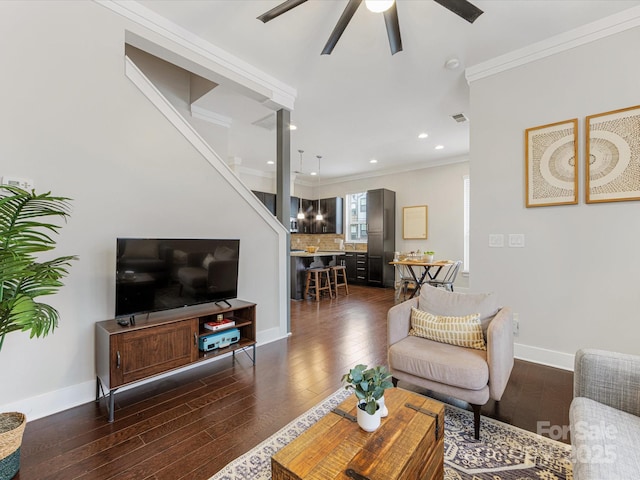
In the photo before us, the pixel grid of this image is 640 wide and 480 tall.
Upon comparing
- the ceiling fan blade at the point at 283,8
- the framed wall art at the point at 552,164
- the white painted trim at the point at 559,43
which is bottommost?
the framed wall art at the point at 552,164

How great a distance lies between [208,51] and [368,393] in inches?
127

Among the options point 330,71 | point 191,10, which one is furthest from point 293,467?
point 330,71

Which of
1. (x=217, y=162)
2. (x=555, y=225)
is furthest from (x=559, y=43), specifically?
(x=217, y=162)

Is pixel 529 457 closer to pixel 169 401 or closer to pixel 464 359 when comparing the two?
pixel 464 359

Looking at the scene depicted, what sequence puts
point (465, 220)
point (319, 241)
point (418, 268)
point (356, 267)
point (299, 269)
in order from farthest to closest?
point (319, 241)
point (356, 267)
point (418, 268)
point (465, 220)
point (299, 269)

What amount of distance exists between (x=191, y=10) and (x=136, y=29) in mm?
479

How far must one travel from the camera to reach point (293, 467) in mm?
991

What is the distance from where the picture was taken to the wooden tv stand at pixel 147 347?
2.00 m

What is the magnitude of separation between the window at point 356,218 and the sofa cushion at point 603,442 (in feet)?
23.1

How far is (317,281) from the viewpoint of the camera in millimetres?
5758

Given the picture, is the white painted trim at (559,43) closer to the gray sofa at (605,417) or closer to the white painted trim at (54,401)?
the gray sofa at (605,417)

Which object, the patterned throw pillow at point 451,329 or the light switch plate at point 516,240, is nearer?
the patterned throw pillow at point 451,329

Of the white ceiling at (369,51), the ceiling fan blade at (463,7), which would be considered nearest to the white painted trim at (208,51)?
the white ceiling at (369,51)

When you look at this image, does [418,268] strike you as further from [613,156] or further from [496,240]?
[613,156]
